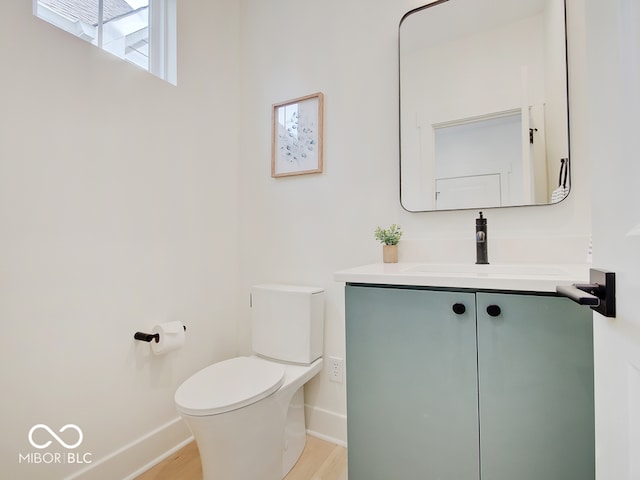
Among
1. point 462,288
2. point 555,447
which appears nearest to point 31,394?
point 462,288

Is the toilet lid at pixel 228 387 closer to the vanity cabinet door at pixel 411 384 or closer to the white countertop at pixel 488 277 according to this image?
the vanity cabinet door at pixel 411 384

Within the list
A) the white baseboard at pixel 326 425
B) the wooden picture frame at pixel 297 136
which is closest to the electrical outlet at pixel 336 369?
the white baseboard at pixel 326 425

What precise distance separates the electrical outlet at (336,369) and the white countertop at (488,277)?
700 millimetres

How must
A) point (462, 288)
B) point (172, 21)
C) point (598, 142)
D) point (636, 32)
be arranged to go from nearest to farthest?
point (636, 32) < point (598, 142) < point (462, 288) < point (172, 21)

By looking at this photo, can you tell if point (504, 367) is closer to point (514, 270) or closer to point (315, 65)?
point (514, 270)

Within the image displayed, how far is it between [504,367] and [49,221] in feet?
5.22

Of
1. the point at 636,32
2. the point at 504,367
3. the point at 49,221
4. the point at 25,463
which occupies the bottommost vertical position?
the point at 25,463

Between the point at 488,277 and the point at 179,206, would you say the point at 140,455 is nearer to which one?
the point at 179,206

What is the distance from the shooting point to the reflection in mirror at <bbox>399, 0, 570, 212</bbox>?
4.09 feet

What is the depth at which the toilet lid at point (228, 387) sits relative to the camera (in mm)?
1147

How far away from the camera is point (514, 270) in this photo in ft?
3.75

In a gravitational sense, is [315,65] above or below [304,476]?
above

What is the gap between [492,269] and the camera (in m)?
1.17

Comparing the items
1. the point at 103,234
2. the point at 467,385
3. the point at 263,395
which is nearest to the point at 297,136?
A: the point at 103,234
